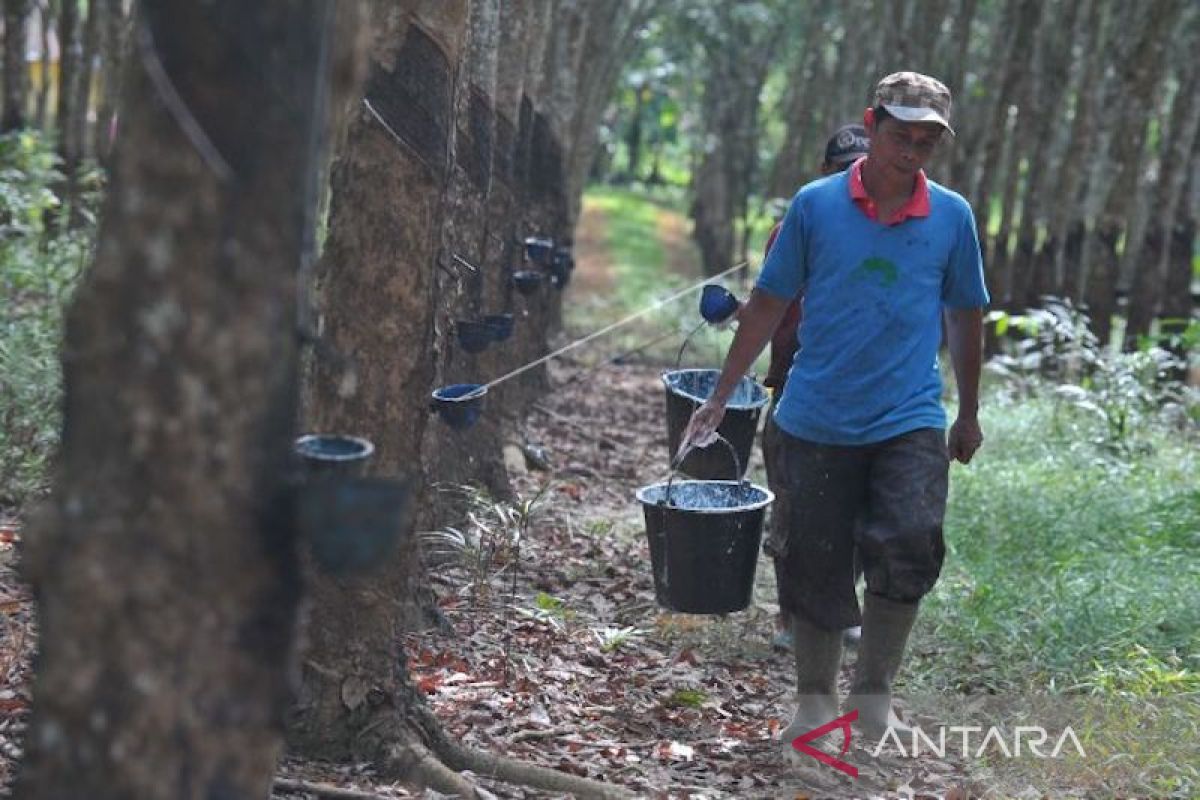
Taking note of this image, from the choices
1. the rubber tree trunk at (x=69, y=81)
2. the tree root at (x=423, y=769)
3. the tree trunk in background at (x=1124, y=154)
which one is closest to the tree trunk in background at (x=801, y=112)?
the tree trunk in background at (x=1124, y=154)

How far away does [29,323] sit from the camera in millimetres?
9531

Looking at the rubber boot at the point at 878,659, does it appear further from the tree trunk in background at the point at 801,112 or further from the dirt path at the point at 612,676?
the tree trunk in background at the point at 801,112

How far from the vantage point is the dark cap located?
708 cm

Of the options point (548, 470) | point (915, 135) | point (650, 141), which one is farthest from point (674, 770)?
point (650, 141)

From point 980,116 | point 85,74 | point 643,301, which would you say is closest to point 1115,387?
point 980,116

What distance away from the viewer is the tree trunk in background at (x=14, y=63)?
645 inches

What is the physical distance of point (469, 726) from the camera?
18.4 feet

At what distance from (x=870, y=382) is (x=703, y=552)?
3.29 ft

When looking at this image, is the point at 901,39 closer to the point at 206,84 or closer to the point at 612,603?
the point at 612,603

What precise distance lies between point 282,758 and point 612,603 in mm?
2968

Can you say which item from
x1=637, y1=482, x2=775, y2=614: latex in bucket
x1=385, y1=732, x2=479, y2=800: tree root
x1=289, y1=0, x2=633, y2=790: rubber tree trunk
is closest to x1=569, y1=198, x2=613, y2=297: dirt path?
x1=637, y1=482, x2=775, y2=614: latex in bucket

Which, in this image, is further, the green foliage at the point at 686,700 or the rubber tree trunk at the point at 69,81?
the rubber tree trunk at the point at 69,81

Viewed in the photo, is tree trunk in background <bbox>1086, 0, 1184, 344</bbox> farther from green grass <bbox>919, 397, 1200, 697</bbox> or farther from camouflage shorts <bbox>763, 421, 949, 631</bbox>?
camouflage shorts <bbox>763, 421, 949, 631</bbox>

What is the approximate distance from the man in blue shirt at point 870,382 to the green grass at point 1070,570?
1.07 meters
